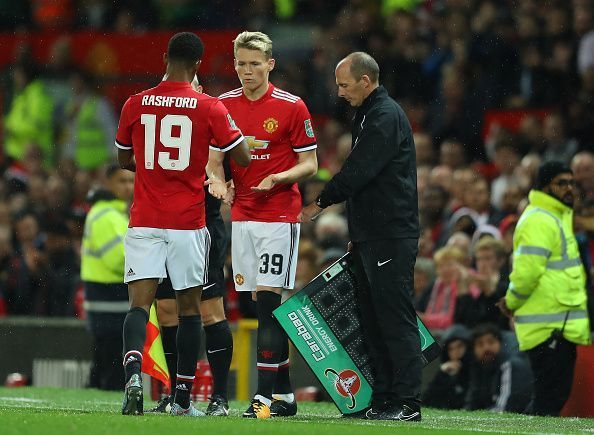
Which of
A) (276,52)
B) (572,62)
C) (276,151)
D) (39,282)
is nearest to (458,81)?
(572,62)

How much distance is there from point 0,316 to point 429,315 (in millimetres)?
5689

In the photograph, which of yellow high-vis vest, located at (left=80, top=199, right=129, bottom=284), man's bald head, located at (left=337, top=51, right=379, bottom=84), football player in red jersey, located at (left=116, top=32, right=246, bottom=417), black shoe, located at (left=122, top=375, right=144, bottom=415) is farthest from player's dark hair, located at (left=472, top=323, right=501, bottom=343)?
black shoe, located at (left=122, top=375, right=144, bottom=415)

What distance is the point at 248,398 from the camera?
14.2 m

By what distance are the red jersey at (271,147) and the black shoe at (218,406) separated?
1205 millimetres

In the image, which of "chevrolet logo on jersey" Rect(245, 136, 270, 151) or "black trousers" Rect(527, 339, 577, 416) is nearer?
"chevrolet logo on jersey" Rect(245, 136, 270, 151)

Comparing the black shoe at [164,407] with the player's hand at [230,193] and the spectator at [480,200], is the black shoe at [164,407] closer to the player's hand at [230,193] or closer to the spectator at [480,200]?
the player's hand at [230,193]

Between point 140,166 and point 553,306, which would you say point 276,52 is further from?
point 140,166

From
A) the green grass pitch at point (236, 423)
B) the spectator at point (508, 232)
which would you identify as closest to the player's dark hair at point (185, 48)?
the green grass pitch at point (236, 423)

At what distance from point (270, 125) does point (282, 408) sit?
191cm

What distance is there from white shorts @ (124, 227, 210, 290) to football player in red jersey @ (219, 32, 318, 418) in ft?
2.38

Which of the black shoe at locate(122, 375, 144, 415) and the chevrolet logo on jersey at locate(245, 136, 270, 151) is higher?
the chevrolet logo on jersey at locate(245, 136, 270, 151)

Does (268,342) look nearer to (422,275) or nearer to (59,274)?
(422,275)

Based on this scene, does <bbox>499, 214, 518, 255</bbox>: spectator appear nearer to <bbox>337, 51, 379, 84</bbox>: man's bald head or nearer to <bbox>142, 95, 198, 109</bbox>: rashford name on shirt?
<bbox>337, 51, 379, 84</bbox>: man's bald head

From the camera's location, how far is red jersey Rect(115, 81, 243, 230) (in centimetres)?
968
